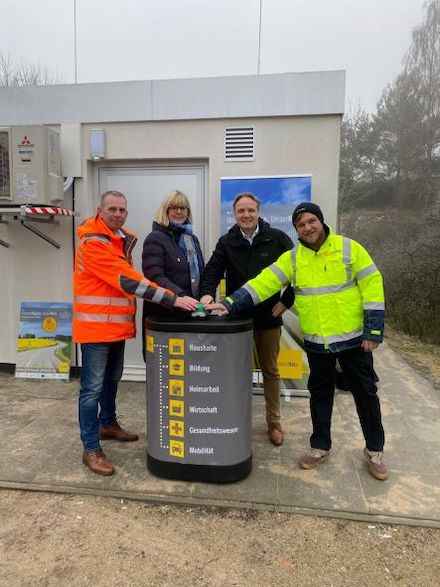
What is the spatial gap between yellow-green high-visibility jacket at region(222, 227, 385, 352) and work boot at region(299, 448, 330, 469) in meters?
0.78

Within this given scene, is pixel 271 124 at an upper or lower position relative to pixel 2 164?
upper

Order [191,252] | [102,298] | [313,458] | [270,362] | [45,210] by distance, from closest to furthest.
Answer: [102,298]
[313,458]
[191,252]
[270,362]
[45,210]

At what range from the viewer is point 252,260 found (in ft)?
11.4

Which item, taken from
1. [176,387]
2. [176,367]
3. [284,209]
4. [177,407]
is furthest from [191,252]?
[284,209]

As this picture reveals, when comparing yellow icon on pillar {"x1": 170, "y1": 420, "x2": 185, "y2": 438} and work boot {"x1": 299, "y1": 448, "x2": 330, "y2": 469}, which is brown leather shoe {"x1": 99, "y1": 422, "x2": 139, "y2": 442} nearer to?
yellow icon on pillar {"x1": 170, "y1": 420, "x2": 185, "y2": 438}

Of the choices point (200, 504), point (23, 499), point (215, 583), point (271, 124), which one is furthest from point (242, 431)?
point (271, 124)

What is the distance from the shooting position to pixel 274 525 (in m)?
2.67

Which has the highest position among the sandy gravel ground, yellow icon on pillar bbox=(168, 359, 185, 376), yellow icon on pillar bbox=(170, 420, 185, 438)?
yellow icon on pillar bbox=(168, 359, 185, 376)

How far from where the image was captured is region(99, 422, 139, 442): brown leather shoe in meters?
3.69

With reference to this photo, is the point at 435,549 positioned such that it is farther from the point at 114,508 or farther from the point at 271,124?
the point at 271,124

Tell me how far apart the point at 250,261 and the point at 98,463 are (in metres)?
1.77

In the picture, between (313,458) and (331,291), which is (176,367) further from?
(313,458)

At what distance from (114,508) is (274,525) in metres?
0.97

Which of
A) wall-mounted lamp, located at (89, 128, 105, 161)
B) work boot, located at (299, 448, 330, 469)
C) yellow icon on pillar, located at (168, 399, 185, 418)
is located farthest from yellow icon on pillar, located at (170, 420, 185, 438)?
wall-mounted lamp, located at (89, 128, 105, 161)
